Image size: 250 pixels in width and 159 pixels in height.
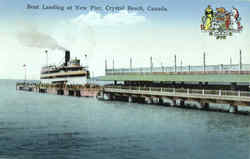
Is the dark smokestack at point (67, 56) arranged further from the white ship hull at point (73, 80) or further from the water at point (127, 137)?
the water at point (127, 137)

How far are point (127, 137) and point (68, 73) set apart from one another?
80.8m

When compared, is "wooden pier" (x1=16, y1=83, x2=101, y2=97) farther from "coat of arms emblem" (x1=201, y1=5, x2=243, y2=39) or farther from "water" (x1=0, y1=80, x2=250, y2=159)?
"coat of arms emblem" (x1=201, y1=5, x2=243, y2=39)

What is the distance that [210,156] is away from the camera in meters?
22.7

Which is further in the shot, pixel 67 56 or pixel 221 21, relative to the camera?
pixel 67 56

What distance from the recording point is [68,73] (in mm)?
107188

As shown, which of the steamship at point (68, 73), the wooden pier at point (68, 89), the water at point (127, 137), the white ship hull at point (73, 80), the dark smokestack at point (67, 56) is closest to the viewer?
the water at point (127, 137)

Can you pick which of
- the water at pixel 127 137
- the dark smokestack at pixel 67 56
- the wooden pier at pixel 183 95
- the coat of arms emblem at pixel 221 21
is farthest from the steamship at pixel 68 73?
the coat of arms emblem at pixel 221 21

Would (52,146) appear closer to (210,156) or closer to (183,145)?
(183,145)

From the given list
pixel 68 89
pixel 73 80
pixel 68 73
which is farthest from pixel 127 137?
pixel 68 73

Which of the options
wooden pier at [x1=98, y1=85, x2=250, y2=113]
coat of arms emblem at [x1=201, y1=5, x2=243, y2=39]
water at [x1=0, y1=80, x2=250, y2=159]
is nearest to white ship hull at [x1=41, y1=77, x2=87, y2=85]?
wooden pier at [x1=98, y1=85, x2=250, y2=113]

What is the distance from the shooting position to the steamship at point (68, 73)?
336 feet

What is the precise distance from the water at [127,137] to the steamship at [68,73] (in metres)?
59.9

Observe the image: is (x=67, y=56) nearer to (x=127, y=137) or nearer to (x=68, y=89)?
(x=68, y=89)

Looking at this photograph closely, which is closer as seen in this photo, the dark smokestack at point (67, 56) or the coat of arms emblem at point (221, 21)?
the coat of arms emblem at point (221, 21)
